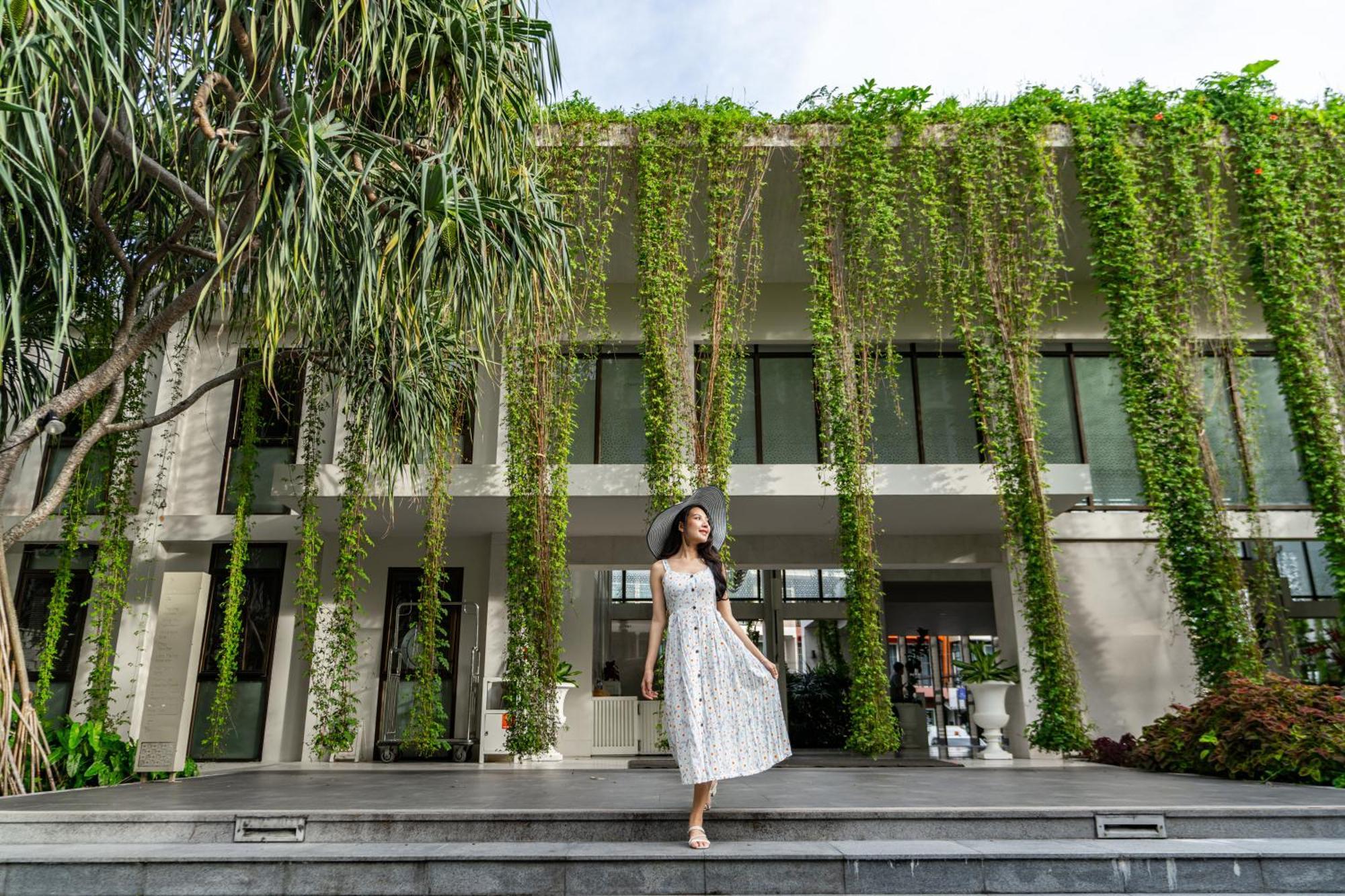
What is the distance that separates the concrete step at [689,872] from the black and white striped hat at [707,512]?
1304mm

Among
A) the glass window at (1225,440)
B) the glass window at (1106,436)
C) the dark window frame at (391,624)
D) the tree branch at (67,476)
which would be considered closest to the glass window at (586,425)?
the dark window frame at (391,624)

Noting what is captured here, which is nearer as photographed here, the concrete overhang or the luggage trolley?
the concrete overhang

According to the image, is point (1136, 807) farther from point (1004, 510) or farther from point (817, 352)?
point (817, 352)

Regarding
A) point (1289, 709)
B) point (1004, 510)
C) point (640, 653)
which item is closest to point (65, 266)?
point (1004, 510)

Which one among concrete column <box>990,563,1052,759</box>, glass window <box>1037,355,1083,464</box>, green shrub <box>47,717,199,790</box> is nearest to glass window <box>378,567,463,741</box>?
green shrub <box>47,717,199,790</box>

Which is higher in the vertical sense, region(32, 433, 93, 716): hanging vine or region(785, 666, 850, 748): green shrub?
region(32, 433, 93, 716): hanging vine

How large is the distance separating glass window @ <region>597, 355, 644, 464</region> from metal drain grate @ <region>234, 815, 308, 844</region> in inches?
218

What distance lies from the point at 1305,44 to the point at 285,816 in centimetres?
942

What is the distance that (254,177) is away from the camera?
4863 mm

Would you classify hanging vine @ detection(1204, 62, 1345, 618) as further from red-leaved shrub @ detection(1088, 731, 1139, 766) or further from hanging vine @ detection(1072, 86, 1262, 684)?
red-leaved shrub @ detection(1088, 731, 1139, 766)

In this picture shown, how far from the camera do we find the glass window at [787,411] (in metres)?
9.09

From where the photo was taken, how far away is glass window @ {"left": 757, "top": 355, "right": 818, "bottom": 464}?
9086 mm

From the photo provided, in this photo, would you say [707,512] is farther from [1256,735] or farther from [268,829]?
[1256,735]

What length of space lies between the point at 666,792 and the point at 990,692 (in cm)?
484
